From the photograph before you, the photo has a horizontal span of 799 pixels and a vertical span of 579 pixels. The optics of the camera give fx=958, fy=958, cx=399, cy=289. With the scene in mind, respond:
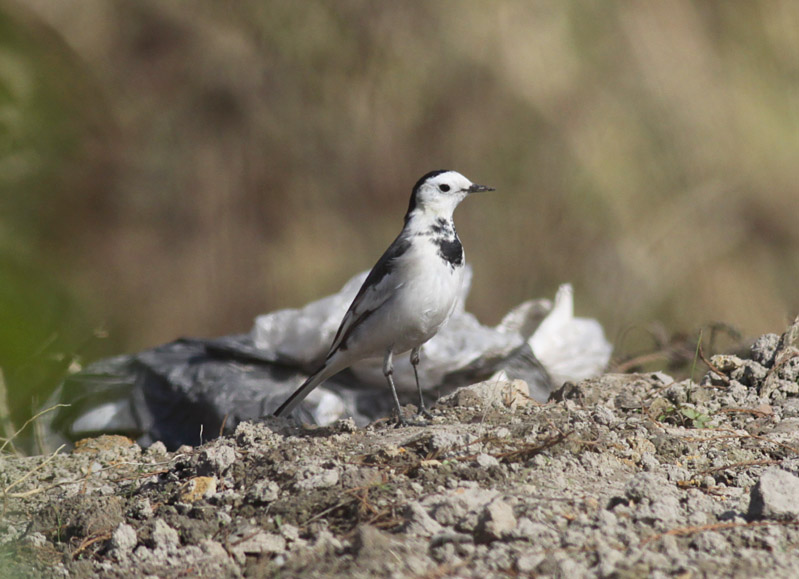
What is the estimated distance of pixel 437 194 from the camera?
466 cm

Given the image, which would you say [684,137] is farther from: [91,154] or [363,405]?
[91,154]

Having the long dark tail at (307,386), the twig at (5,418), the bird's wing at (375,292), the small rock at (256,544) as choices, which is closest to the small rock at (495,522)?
the small rock at (256,544)

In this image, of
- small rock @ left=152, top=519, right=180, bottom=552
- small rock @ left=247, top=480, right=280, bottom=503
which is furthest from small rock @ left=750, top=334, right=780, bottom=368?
small rock @ left=152, top=519, right=180, bottom=552

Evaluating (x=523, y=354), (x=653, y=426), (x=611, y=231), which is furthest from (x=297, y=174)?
(x=653, y=426)

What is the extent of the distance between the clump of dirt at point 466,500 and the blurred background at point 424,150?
3666 mm

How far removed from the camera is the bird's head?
183 inches

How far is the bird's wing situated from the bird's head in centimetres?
21

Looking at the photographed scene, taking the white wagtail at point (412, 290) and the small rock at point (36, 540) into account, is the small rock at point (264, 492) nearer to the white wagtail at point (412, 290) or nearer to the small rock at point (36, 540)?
the small rock at point (36, 540)

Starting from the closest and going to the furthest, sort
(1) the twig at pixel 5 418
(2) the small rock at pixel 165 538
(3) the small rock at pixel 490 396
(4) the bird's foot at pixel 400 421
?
1. (2) the small rock at pixel 165 538
2. (4) the bird's foot at pixel 400 421
3. (3) the small rock at pixel 490 396
4. (1) the twig at pixel 5 418

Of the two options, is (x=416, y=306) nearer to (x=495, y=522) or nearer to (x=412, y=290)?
(x=412, y=290)

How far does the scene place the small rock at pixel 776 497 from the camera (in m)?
2.84

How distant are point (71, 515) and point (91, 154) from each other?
16.7 feet

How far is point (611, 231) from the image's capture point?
780 centimetres

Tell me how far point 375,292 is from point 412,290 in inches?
9.4
